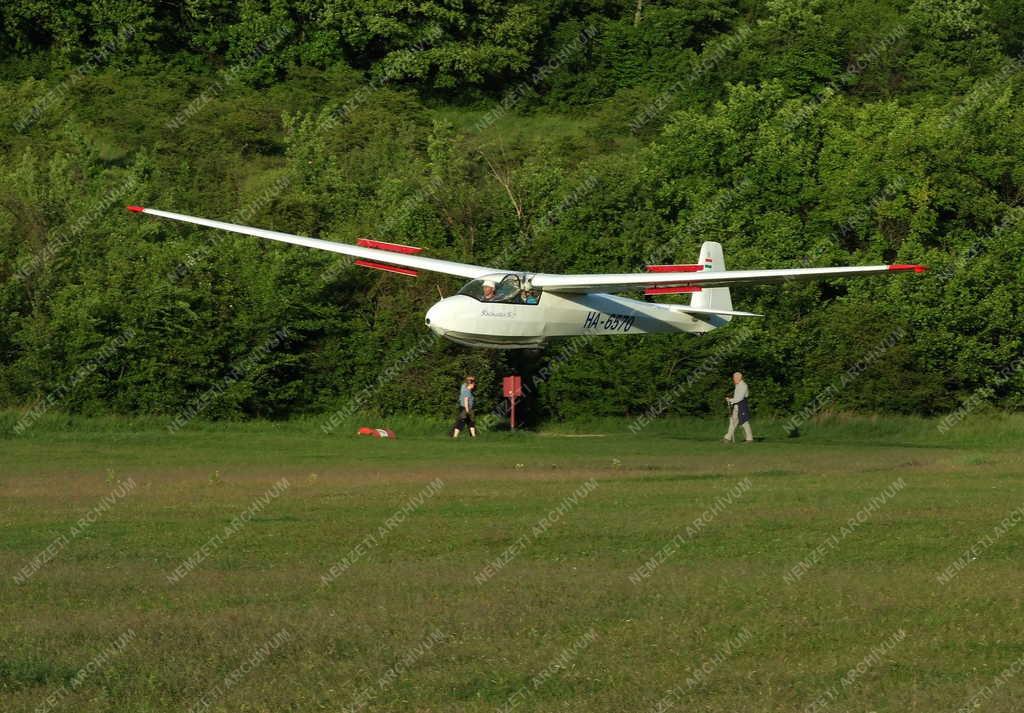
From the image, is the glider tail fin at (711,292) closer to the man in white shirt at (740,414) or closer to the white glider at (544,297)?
the white glider at (544,297)

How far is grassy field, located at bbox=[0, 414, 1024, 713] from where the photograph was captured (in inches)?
373

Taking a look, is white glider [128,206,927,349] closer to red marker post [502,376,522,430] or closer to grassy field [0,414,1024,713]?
red marker post [502,376,522,430]

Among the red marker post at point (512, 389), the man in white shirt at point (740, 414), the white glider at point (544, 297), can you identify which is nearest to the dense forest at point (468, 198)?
the red marker post at point (512, 389)

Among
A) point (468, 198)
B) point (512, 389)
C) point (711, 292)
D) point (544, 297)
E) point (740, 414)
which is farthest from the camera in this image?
point (468, 198)

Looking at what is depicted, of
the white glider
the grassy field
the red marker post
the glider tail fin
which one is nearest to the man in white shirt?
the white glider

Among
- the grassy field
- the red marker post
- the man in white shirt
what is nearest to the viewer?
the grassy field

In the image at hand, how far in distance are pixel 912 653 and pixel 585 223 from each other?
3515 cm

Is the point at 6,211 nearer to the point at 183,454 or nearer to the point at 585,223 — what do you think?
the point at 183,454

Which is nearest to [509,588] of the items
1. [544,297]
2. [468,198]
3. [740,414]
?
[544,297]

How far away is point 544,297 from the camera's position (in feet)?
109

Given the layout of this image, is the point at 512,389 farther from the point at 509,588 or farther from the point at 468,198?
the point at 509,588

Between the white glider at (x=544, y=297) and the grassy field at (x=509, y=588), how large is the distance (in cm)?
698

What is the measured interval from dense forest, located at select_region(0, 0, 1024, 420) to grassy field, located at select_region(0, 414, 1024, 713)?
13030mm

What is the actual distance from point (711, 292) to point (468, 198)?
8.89 m
